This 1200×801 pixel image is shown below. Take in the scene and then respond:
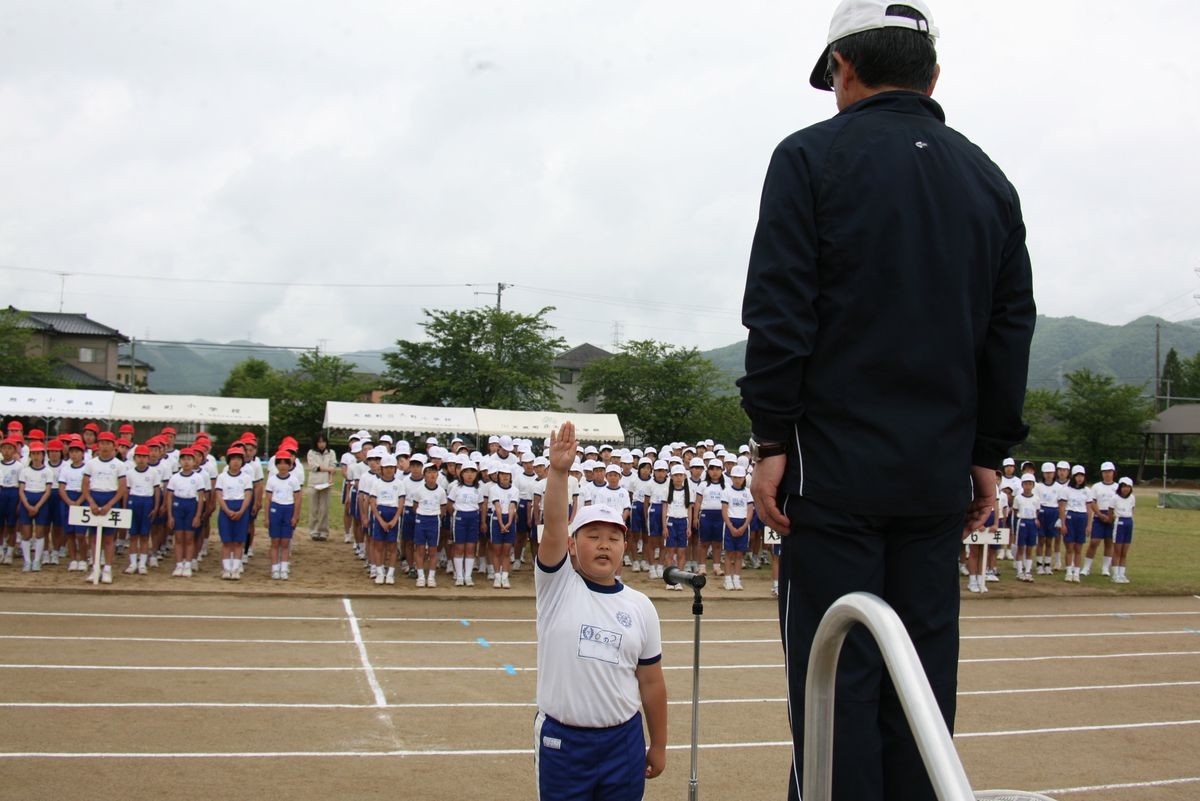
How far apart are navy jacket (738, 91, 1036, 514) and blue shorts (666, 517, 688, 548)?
48.6 feet

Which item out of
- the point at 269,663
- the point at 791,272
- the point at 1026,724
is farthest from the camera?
the point at 269,663

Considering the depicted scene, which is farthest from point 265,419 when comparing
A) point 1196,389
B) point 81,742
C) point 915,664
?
point 1196,389

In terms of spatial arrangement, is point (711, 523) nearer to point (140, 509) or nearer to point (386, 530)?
point (386, 530)

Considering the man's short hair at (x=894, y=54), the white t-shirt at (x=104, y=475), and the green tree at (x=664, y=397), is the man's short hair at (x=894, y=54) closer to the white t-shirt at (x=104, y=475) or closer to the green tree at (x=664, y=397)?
the white t-shirt at (x=104, y=475)

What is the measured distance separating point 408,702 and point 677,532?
28.9 ft

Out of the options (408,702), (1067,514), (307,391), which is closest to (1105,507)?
(1067,514)

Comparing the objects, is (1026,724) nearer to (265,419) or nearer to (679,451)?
(679,451)

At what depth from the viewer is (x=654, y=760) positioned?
425 centimetres

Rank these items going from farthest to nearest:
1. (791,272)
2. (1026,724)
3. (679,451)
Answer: (679,451) < (1026,724) < (791,272)

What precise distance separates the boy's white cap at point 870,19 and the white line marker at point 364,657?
762 cm

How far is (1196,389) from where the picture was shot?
9556 centimetres

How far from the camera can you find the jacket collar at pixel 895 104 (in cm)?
236

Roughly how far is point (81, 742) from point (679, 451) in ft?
49.5

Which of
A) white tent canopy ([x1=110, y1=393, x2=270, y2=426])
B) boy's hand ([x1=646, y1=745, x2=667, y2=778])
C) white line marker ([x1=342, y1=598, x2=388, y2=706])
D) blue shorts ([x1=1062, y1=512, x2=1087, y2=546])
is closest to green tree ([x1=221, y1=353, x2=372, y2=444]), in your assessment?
white tent canopy ([x1=110, y1=393, x2=270, y2=426])
